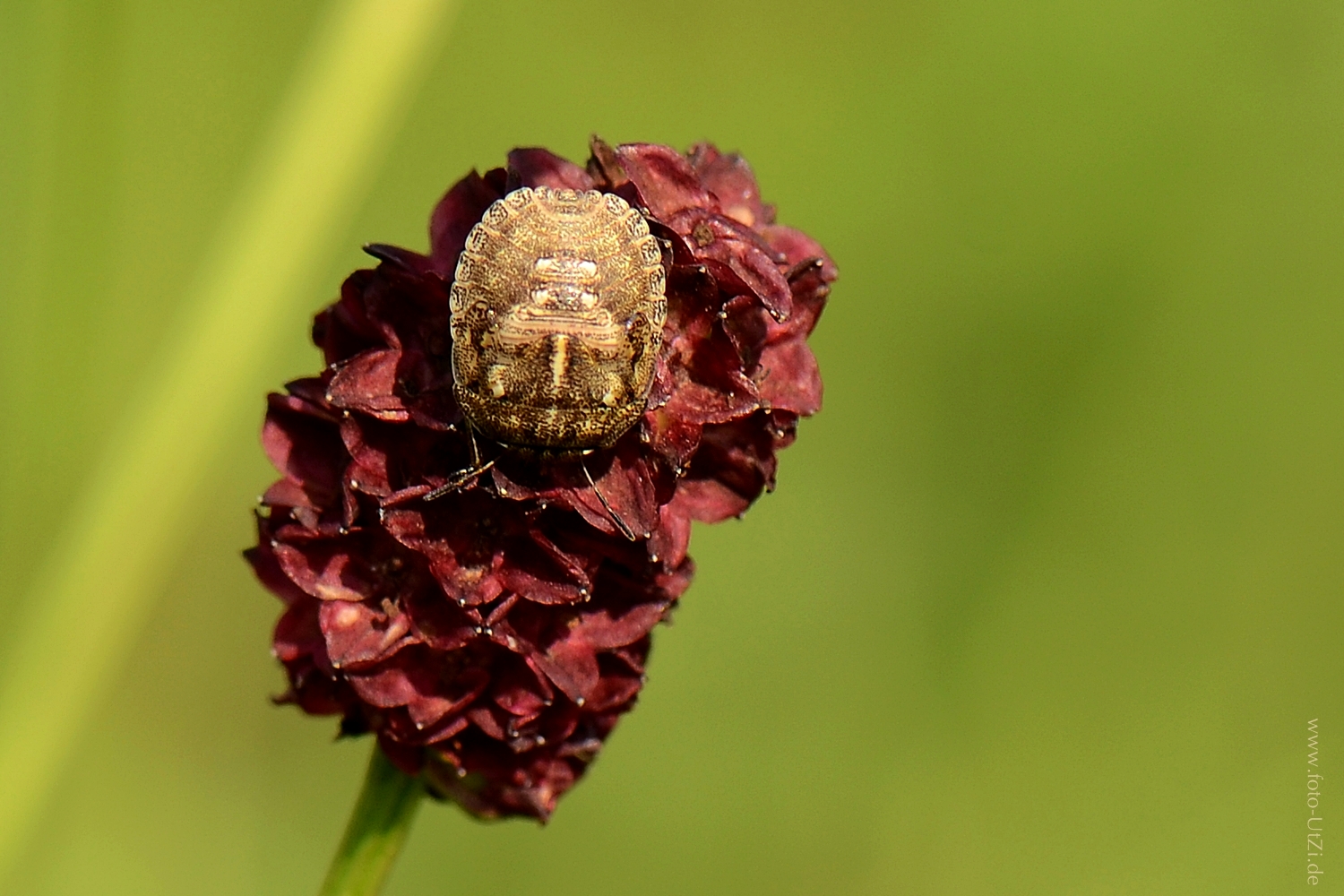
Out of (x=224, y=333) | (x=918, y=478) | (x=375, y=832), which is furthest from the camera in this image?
(x=918, y=478)

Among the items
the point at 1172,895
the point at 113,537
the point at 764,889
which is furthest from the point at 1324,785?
the point at 113,537

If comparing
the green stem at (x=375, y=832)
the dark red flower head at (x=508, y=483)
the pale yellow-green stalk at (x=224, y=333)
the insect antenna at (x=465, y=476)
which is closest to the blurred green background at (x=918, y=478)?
the pale yellow-green stalk at (x=224, y=333)

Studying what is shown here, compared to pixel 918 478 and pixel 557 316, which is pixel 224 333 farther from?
pixel 918 478

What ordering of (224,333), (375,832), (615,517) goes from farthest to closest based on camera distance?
1. (224,333)
2. (375,832)
3. (615,517)

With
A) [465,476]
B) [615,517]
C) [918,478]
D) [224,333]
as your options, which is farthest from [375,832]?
[918,478]

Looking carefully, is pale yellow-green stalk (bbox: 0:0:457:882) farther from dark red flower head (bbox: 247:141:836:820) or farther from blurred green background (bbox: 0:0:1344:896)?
blurred green background (bbox: 0:0:1344:896)

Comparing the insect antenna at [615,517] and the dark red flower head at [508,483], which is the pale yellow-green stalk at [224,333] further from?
the insect antenna at [615,517]

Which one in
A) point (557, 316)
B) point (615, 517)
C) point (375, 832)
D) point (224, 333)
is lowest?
point (375, 832)
